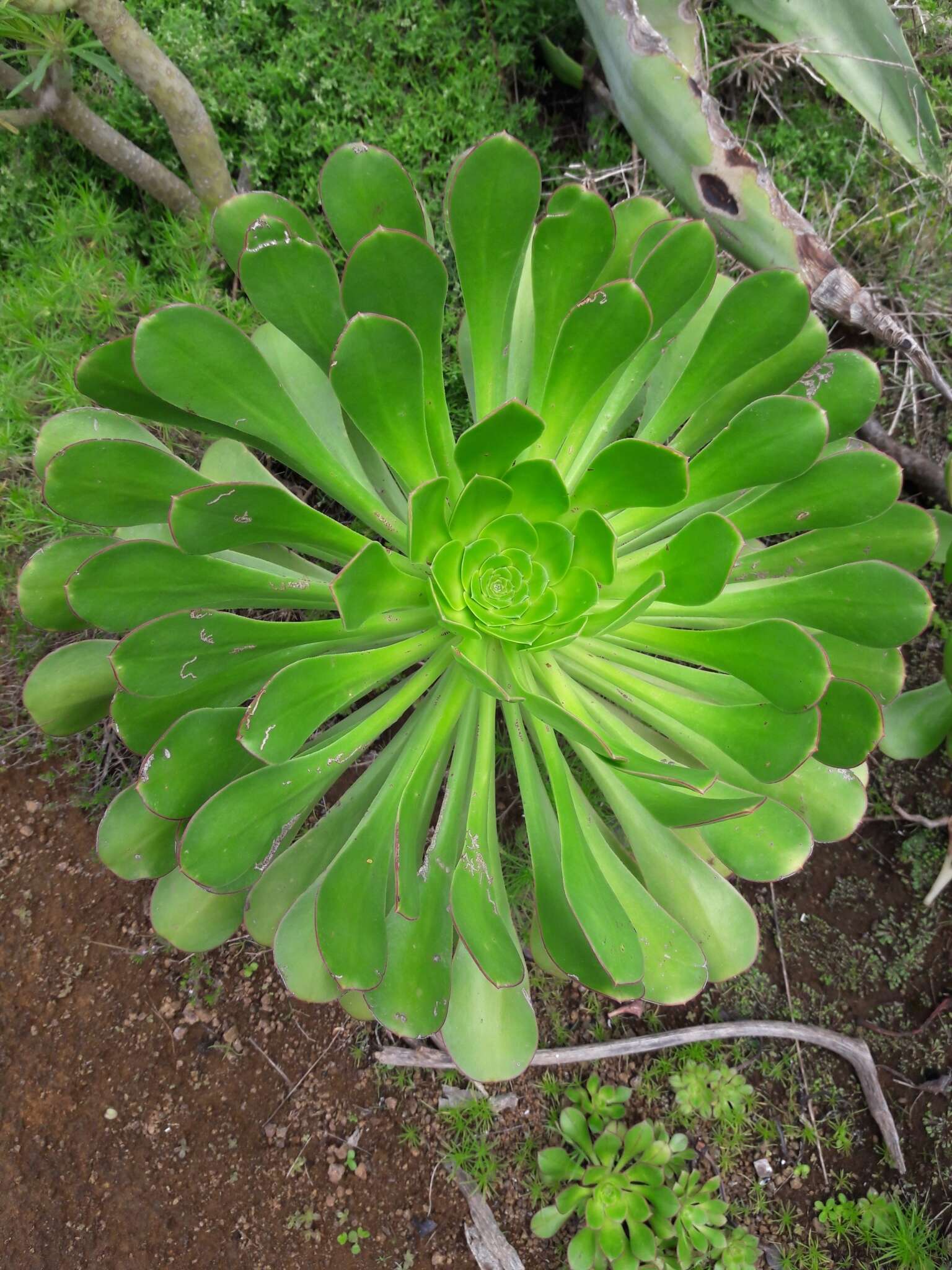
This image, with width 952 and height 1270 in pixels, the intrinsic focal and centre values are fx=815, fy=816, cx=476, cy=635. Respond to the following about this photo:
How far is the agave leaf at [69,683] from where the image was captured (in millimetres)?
1486

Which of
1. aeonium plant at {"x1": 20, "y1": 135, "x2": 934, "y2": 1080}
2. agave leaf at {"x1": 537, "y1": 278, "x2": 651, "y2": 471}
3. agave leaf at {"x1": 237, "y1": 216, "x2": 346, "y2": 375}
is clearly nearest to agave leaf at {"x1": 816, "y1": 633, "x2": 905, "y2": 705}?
aeonium plant at {"x1": 20, "y1": 135, "x2": 934, "y2": 1080}

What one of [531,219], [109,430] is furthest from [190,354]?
[531,219]

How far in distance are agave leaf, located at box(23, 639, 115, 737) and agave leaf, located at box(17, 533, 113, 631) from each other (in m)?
0.06

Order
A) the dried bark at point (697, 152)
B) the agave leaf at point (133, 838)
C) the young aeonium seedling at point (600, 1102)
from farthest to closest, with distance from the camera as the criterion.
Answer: the young aeonium seedling at point (600, 1102)
the dried bark at point (697, 152)
the agave leaf at point (133, 838)

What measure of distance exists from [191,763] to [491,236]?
3.32 feet

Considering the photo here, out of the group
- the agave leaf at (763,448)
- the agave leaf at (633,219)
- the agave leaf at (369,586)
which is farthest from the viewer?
the agave leaf at (633,219)

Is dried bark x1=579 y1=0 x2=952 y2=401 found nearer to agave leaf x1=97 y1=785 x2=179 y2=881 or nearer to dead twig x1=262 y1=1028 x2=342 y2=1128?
agave leaf x1=97 y1=785 x2=179 y2=881

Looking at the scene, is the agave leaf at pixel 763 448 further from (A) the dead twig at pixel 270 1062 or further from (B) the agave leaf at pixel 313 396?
(A) the dead twig at pixel 270 1062

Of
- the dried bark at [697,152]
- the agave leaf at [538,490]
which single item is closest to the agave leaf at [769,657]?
the agave leaf at [538,490]

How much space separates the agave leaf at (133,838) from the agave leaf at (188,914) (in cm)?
5

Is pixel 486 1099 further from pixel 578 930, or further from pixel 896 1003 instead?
pixel 896 1003

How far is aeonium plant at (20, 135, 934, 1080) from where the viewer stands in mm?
1275

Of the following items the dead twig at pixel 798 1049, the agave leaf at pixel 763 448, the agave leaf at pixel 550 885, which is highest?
the agave leaf at pixel 763 448

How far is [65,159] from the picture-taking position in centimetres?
200
